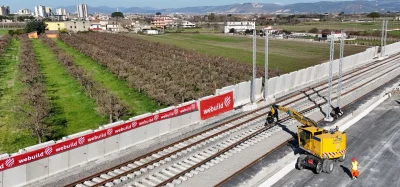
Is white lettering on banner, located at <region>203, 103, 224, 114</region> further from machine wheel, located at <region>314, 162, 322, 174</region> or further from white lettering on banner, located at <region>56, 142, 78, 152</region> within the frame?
white lettering on banner, located at <region>56, 142, 78, 152</region>

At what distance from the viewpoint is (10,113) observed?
30547 millimetres

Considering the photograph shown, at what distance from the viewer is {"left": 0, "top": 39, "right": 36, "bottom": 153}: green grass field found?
23844 mm

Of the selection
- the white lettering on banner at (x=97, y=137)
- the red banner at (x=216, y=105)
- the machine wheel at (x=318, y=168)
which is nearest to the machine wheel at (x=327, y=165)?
the machine wheel at (x=318, y=168)

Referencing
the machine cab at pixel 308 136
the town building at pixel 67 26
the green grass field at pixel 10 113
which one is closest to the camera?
the machine cab at pixel 308 136

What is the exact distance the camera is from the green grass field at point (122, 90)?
31.8m

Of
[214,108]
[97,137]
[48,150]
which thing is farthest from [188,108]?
[48,150]

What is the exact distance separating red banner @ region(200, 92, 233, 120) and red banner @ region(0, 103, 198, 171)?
2.54 meters

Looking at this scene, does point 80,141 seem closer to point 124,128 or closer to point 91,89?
point 124,128

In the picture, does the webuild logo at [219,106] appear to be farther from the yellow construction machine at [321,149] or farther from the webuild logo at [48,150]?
the webuild logo at [48,150]

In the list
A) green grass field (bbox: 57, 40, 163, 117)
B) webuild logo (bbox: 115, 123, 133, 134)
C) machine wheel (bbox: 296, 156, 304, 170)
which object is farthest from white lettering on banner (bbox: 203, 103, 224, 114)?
machine wheel (bbox: 296, 156, 304, 170)

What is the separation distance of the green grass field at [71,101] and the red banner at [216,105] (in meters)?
7.87

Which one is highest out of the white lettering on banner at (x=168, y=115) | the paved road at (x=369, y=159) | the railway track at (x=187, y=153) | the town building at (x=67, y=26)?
the town building at (x=67, y=26)

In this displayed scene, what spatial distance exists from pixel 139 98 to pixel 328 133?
2081cm

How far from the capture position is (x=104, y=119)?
2852 centimetres
